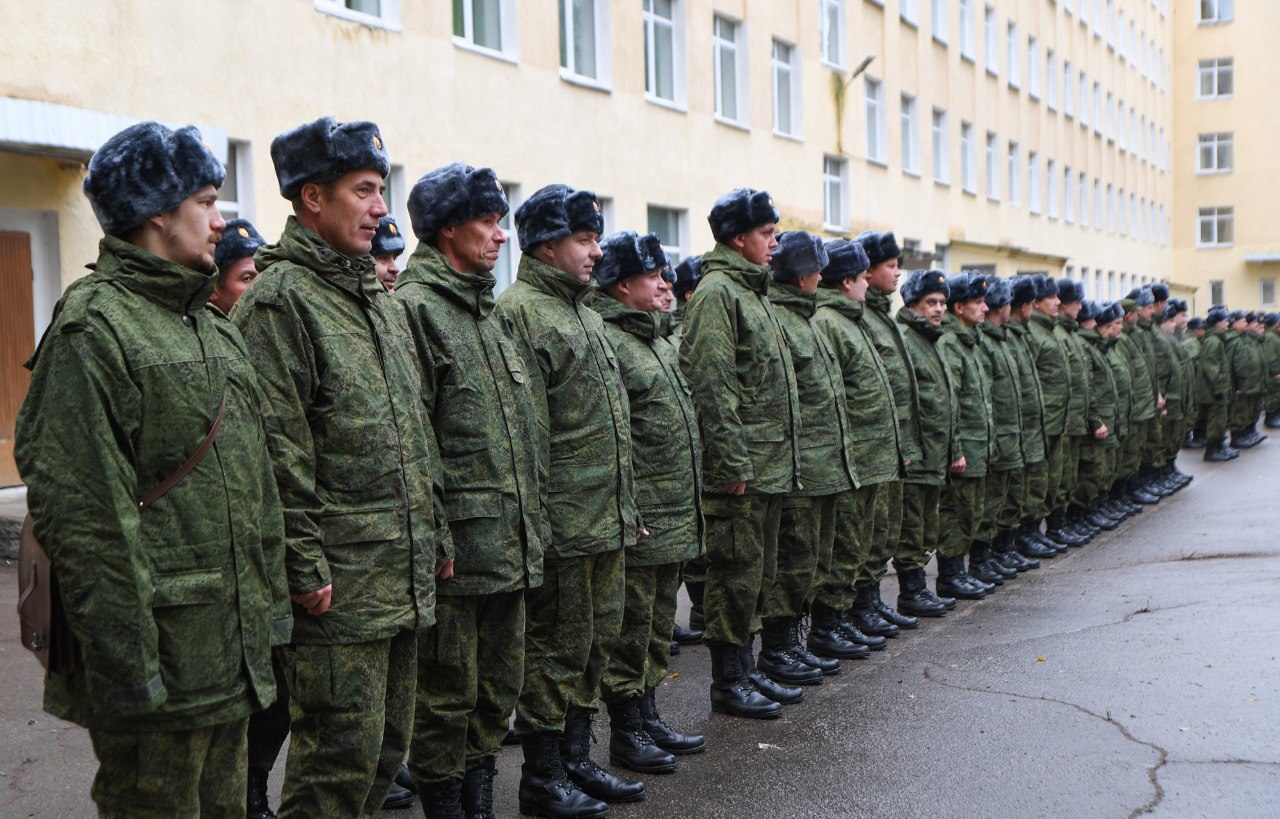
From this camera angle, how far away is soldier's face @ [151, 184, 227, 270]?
10.7 feet

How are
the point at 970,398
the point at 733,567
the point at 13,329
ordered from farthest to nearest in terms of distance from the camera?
the point at 13,329 < the point at 970,398 < the point at 733,567

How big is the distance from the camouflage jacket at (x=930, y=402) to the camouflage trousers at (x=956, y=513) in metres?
→ 0.41

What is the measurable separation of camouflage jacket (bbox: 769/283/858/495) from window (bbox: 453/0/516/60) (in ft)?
31.5

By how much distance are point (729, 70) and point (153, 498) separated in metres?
20.1

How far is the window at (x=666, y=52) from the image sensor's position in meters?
20.0

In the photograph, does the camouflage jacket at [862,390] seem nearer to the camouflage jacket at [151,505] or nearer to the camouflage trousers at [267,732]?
the camouflage trousers at [267,732]

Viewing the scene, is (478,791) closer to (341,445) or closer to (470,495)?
(470,495)

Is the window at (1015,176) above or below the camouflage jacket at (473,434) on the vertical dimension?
above

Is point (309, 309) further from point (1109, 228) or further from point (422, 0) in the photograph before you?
point (1109, 228)

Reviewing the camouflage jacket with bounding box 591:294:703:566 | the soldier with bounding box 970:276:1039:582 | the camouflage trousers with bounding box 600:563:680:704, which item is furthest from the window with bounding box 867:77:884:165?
the camouflage trousers with bounding box 600:563:680:704

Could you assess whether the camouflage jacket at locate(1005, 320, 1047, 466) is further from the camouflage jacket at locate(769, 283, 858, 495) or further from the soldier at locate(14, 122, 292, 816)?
the soldier at locate(14, 122, 292, 816)

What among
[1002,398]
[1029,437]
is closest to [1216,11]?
[1029,437]

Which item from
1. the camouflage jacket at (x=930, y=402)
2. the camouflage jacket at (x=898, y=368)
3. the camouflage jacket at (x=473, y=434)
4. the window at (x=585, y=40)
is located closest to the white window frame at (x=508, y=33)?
the window at (x=585, y=40)

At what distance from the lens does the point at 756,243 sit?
6746 mm
